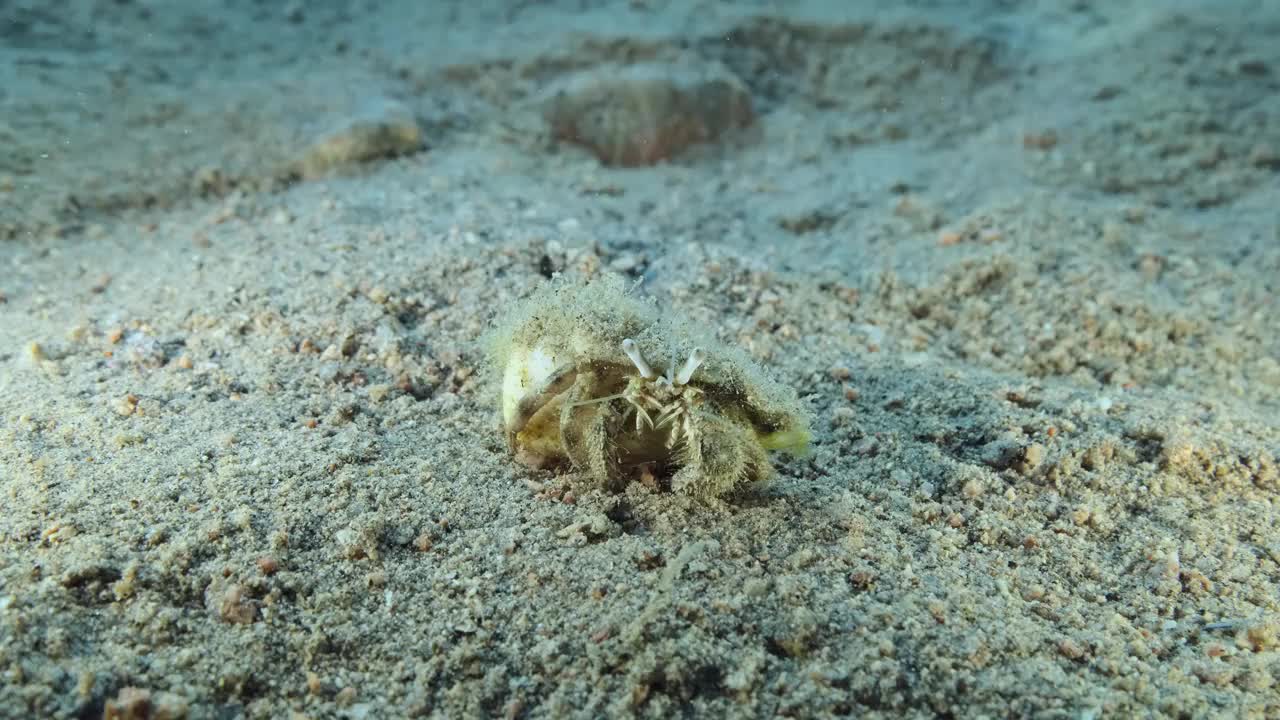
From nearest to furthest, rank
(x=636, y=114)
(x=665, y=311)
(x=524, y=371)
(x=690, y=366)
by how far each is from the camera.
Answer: (x=690, y=366), (x=524, y=371), (x=665, y=311), (x=636, y=114)

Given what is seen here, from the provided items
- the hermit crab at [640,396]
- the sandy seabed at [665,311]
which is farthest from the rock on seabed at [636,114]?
the hermit crab at [640,396]

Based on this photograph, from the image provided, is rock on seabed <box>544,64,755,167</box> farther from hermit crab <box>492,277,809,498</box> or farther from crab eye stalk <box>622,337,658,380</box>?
crab eye stalk <box>622,337,658,380</box>

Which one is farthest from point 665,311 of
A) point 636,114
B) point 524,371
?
point 636,114

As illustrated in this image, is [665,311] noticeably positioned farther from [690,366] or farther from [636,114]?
[636,114]

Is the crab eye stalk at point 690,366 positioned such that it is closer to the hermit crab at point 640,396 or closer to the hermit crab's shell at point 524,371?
the hermit crab at point 640,396

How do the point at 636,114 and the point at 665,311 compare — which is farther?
the point at 636,114

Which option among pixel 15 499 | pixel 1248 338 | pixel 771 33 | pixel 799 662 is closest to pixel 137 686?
pixel 15 499

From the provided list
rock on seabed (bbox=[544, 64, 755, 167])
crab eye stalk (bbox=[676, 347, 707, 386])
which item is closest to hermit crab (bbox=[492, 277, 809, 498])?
crab eye stalk (bbox=[676, 347, 707, 386])

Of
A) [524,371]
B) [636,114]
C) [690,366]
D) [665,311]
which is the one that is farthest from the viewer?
[636,114]
